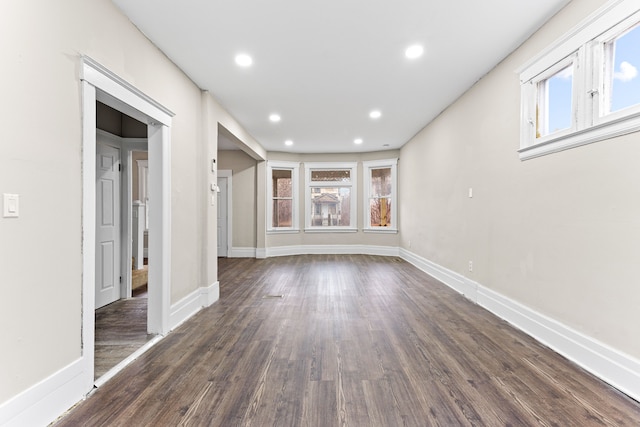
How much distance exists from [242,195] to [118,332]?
5.10 m

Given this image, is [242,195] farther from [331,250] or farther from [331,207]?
[331,250]

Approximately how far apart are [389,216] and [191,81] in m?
5.64

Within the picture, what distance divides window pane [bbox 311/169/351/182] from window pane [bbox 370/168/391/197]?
69 cm

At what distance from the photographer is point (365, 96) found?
4152 mm

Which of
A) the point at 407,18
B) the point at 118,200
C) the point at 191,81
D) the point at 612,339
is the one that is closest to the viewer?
the point at 612,339

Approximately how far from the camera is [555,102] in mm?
2676

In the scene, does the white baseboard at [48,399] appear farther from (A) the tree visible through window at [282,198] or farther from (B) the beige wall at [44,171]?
(A) the tree visible through window at [282,198]

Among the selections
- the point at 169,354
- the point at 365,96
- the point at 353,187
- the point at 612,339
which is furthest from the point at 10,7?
the point at 353,187

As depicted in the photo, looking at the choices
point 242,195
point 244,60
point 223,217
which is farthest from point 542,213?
point 223,217

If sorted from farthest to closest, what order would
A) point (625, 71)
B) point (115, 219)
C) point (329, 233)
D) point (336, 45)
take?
point (329, 233) → point (115, 219) → point (336, 45) → point (625, 71)

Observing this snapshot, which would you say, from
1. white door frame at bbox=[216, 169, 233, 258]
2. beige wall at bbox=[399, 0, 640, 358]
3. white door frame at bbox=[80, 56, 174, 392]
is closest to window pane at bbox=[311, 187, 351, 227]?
white door frame at bbox=[216, 169, 233, 258]

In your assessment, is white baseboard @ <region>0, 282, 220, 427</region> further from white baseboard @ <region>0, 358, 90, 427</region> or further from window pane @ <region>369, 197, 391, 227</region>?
window pane @ <region>369, 197, 391, 227</region>

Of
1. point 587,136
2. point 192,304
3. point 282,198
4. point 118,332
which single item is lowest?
point 118,332

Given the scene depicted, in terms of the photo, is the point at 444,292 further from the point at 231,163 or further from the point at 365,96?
the point at 231,163
